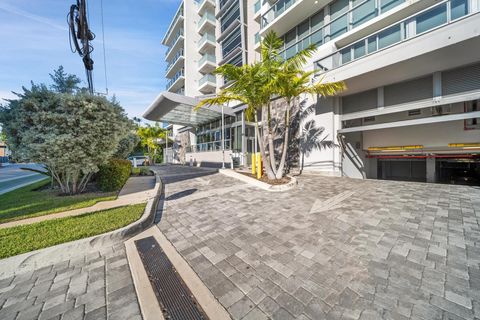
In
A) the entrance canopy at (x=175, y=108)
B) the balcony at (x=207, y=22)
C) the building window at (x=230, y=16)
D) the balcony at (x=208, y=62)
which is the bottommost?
the entrance canopy at (x=175, y=108)

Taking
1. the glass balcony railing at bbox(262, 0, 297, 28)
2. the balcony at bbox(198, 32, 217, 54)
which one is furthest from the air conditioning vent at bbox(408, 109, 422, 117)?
the balcony at bbox(198, 32, 217, 54)

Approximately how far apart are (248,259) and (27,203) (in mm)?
7618

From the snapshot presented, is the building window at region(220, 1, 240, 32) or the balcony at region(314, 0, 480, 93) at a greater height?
the building window at region(220, 1, 240, 32)

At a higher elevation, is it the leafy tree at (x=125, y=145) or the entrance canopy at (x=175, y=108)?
the entrance canopy at (x=175, y=108)

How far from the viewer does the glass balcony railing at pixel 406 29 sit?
5.68m

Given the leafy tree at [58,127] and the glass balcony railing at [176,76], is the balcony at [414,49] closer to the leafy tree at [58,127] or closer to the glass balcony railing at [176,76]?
the leafy tree at [58,127]

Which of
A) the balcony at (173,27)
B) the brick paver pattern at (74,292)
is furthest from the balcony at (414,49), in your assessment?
the balcony at (173,27)

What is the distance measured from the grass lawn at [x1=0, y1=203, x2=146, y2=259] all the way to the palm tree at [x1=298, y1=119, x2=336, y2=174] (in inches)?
383

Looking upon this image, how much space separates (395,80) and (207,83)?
A: 19.3m

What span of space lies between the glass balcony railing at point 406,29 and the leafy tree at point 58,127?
10135 millimetres

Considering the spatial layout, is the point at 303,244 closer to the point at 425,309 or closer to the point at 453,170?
the point at 425,309

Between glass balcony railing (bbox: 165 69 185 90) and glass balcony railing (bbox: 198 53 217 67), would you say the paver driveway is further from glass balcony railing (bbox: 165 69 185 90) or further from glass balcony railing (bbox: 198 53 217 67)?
glass balcony railing (bbox: 165 69 185 90)

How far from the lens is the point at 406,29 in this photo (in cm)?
678

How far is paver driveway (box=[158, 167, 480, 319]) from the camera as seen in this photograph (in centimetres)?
192
